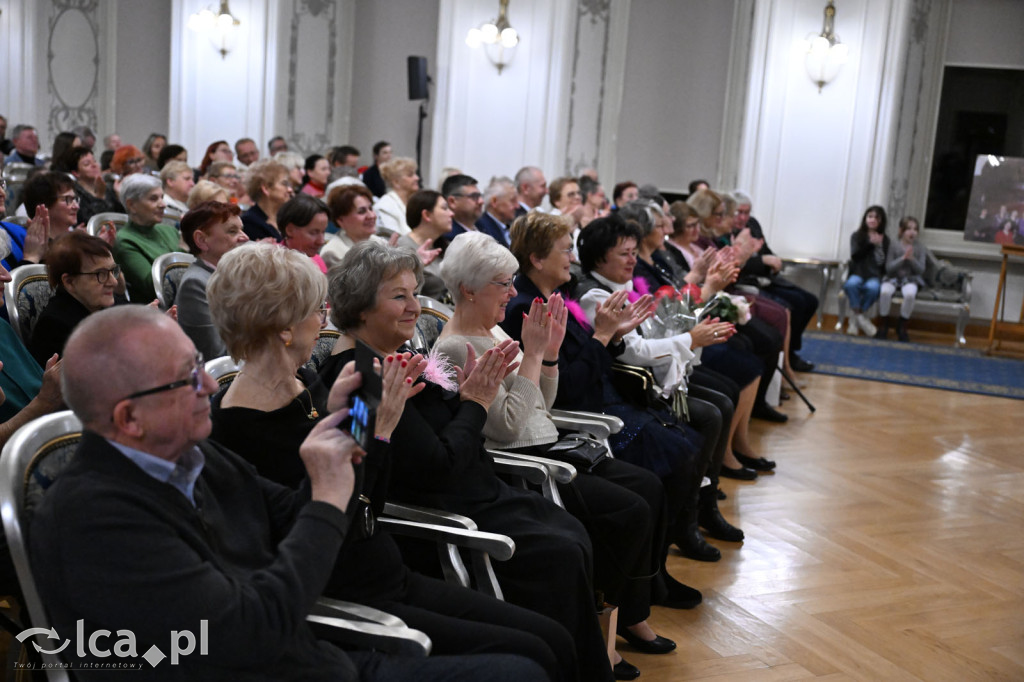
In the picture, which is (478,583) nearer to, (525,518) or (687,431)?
(525,518)

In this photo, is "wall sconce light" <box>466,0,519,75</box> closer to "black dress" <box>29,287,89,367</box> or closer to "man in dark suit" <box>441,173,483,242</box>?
"man in dark suit" <box>441,173,483,242</box>

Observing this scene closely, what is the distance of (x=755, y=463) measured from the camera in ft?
16.4

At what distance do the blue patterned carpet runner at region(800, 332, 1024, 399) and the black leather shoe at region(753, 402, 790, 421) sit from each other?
1.72 metres

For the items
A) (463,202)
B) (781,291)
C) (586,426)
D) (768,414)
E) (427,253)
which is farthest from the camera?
(781,291)

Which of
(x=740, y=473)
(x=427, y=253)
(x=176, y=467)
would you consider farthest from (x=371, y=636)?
(x=740, y=473)

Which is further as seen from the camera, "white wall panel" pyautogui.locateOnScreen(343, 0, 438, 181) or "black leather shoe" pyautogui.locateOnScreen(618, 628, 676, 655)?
"white wall panel" pyautogui.locateOnScreen(343, 0, 438, 181)

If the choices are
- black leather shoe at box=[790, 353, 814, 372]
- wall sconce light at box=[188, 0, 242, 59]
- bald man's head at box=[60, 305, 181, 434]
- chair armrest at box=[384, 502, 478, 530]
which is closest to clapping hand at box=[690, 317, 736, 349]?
chair armrest at box=[384, 502, 478, 530]

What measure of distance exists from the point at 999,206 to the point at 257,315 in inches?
344

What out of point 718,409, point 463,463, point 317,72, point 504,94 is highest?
point 317,72

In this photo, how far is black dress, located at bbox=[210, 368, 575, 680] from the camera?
1.94 metres

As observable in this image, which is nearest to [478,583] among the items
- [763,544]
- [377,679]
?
[377,679]

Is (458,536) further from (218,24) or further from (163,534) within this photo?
(218,24)

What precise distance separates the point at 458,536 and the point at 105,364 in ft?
3.27

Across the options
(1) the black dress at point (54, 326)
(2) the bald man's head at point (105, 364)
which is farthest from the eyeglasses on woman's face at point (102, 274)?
(2) the bald man's head at point (105, 364)
